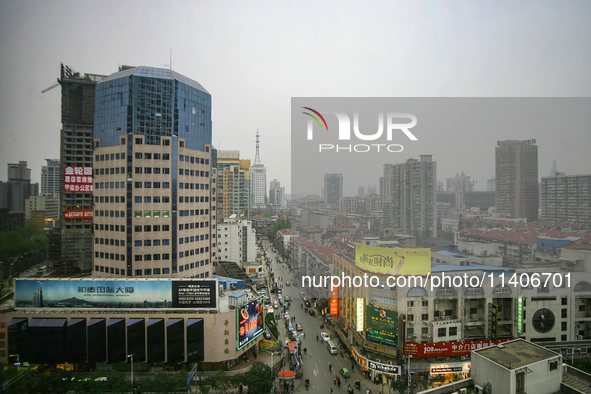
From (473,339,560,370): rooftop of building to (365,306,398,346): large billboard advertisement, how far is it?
5308 millimetres

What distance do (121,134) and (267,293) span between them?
36.2 feet

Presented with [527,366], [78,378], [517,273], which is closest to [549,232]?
[517,273]

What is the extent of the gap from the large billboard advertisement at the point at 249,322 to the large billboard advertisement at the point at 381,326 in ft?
11.1

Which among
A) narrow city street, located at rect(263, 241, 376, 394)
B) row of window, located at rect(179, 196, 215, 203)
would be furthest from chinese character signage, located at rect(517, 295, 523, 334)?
row of window, located at rect(179, 196, 215, 203)

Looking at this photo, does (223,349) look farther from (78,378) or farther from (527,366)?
(527,366)

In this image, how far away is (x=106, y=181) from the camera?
12.0 m

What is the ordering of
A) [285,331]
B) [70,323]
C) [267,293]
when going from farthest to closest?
[267,293], [285,331], [70,323]

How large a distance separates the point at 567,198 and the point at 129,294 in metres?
17.5

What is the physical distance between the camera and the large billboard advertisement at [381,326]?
9594 millimetres

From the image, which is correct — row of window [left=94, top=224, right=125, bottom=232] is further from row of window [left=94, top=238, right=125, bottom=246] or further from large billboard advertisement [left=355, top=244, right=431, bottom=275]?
large billboard advertisement [left=355, top=244, right=431, bottom=275]

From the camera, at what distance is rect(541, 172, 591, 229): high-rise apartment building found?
13652 mm

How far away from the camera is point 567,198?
1426cm

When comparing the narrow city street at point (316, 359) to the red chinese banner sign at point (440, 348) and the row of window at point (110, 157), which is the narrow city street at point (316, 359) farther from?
the row of window at point (110, 157)

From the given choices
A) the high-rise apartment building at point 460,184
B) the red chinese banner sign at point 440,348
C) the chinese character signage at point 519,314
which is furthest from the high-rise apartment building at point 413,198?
the red chinese banner sign at point 440,348
